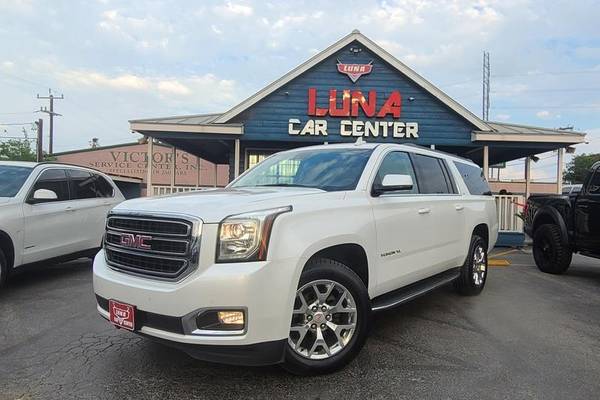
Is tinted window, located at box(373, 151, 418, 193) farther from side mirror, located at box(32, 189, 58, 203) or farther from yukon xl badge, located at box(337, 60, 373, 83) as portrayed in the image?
yukon xl badge, located at box(337, 60, 373, 83)

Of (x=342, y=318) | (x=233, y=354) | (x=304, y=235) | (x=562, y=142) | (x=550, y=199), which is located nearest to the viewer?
(x=233, y=354)

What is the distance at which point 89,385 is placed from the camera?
334 cm

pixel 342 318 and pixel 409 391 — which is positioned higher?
pixel 342 318

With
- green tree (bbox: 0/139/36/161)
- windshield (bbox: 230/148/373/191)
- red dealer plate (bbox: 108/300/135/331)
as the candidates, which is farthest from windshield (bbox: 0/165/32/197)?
green tree (bbox: 0/139/36/161)

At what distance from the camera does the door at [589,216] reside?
720cm

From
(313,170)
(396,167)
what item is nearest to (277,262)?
(313,170)

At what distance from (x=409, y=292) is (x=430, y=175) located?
1.52 metres

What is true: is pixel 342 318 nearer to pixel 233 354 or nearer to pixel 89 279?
pixel 233 354

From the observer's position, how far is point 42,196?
244 inches

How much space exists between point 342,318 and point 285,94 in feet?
35.5

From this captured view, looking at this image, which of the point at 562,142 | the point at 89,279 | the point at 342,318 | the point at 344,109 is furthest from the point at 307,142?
the point at 342,318

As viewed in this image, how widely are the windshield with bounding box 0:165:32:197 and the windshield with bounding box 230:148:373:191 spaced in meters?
3.27

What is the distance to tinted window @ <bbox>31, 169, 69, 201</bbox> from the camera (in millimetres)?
6531

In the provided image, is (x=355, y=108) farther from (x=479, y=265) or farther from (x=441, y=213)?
(x=441, y=213)
